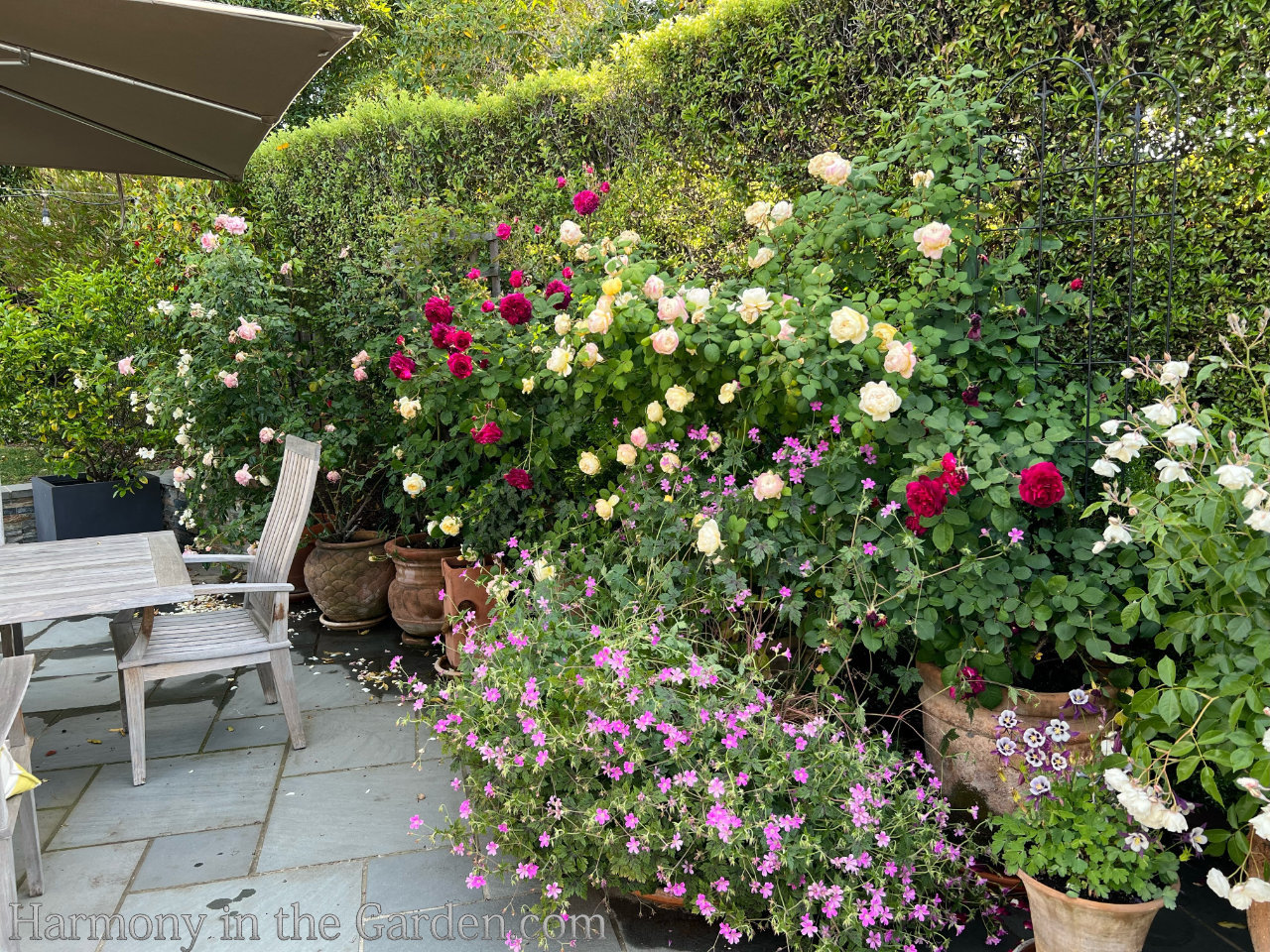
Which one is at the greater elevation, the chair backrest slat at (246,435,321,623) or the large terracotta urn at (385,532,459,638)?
the chair backrest slat at (246,435,321,623)

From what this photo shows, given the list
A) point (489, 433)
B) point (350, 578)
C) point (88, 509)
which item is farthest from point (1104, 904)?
point (88, 509)

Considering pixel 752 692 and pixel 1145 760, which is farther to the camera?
pixel 752 692

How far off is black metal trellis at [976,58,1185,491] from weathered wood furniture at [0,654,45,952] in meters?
2.67

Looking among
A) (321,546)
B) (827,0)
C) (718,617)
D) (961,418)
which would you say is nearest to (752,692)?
(718,617)

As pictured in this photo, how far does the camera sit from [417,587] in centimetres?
396

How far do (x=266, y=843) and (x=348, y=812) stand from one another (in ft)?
0.82

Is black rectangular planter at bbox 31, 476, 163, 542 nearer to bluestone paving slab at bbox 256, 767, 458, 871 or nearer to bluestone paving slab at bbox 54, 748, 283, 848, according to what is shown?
bluestone paving slab at bbox 54, 748, 283, 848

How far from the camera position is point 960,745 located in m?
2.29

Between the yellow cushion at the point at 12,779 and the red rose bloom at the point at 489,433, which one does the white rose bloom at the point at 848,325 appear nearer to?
the red rose bloom at the point at 489,433

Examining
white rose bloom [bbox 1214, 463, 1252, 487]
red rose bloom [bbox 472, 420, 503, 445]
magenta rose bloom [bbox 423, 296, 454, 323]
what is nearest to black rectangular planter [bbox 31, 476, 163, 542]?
magenta rose bloom [bbox 423, 296, 454, 323]

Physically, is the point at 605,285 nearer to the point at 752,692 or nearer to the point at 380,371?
the point at 752,692

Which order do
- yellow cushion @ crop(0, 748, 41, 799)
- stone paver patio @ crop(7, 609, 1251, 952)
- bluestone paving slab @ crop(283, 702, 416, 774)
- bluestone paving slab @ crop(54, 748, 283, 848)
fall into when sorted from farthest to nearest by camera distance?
bluestone paving slab @ crop(283, 702, 416, 774)
bluestone paving slab @ crop(54, 748, 283, 848)
stone paver patio @ crop(7, 609, 1251, 952)
yellow cushion @ crop(0, 748, 41, 799)

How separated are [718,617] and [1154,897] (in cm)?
118

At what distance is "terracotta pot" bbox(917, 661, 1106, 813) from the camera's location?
7.01 feet
